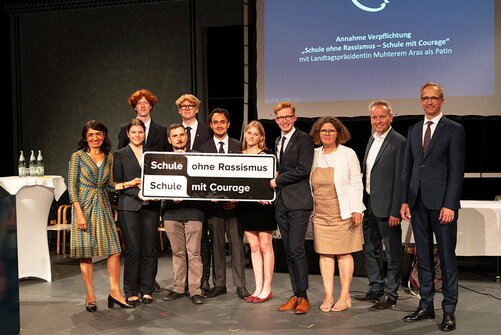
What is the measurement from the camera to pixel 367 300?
182 inches

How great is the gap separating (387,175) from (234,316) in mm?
1505

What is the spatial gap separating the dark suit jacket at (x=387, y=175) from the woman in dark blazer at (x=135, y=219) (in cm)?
168

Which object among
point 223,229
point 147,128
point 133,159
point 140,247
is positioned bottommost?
point 140,247

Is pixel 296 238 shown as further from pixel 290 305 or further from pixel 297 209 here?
pixel 290 305

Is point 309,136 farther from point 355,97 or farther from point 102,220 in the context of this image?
point 355,97

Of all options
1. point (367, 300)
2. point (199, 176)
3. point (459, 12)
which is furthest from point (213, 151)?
point (459, 12)

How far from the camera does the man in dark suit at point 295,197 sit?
4.25 meters

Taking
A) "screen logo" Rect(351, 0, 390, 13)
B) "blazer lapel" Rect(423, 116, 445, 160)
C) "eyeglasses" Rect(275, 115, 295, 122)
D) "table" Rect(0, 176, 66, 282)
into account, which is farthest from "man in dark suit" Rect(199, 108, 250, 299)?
"screen logo" Rect(351, 0, 390, 13)

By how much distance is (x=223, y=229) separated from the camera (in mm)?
4809

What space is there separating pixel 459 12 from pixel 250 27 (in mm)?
2355

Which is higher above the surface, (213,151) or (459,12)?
(459,12)

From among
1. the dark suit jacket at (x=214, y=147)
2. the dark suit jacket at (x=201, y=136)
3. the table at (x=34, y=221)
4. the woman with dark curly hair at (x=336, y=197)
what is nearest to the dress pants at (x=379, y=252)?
the woman with dark curly hair at (x=336, y=197)

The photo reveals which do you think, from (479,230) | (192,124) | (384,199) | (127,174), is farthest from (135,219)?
(479,230)

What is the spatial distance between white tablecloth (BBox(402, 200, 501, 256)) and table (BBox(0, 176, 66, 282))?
3654mm
